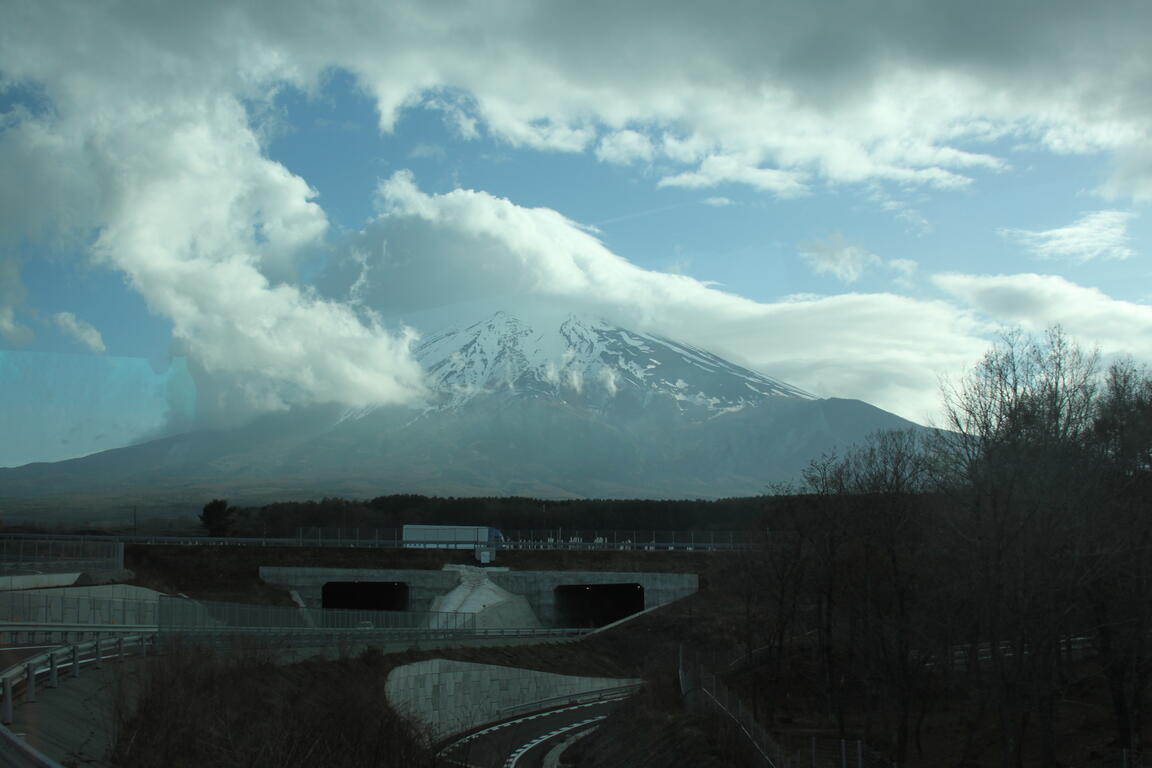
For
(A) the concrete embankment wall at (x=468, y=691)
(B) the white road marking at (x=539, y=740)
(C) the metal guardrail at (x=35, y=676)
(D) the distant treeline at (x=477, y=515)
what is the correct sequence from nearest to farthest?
(C) the metal guardrail at (x=35, y=676), (B) the white road marking at (x=539, y=740), (A) the concrete embankment wall at (x=468, y=691), (D) the distant treeline at (x=477, y=515)

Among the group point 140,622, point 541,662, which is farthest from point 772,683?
point 140,622

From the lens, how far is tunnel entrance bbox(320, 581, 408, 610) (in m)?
85.4

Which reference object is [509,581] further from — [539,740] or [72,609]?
[72,609]

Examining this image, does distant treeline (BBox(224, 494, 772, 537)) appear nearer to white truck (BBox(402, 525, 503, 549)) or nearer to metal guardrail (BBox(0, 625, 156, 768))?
white truck (BBox(402, 525, 503, 549))

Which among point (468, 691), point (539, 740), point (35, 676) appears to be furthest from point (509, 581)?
point (35, 676)

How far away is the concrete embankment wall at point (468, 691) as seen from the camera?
119 feet

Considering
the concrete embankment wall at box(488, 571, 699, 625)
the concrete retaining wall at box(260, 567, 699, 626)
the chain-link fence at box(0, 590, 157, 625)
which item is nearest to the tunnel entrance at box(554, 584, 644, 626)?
the concrete embankment wall at box(488, 571, 699, 625)

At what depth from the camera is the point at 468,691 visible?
42156 mm

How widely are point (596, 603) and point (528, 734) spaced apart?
4845 centimetres

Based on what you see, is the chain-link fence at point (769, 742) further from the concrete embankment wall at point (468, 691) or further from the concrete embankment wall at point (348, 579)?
the concrete embankment wall at point (348, 579)

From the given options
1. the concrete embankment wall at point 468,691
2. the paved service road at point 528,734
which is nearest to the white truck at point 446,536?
the concrete embankment wall at point 468,691

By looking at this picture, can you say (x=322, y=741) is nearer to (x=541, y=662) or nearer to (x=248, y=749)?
(x=248, y=749)

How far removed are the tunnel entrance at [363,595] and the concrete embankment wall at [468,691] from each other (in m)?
35.2

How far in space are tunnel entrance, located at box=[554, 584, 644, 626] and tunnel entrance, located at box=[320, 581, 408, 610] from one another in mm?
13377
